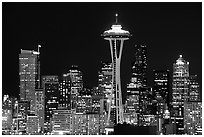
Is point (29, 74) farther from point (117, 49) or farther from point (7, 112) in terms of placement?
point (117, 49)

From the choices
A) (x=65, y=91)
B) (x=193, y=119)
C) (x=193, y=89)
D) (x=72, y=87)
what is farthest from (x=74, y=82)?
(x=193, y=119)

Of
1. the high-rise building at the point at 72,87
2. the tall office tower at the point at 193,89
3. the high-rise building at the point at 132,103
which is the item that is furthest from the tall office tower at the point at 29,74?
the tall office tower at the point at 193,89

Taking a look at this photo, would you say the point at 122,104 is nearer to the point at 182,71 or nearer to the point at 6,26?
the point at 182,71

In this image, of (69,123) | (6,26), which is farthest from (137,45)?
(6,26)

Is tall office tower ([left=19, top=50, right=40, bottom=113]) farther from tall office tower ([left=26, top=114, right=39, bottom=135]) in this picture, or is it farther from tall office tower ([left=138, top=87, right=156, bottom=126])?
tall office tower ([left=138, top=87, right=156, bottom=126])

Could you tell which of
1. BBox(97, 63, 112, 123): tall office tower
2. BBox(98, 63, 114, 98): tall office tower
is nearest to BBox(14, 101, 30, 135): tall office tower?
BBox(97, 63, 112, 123): tall office tower
